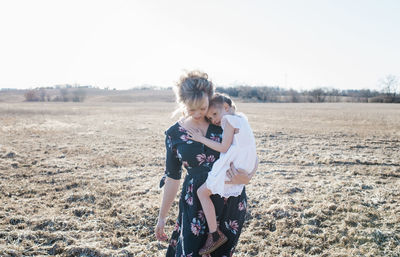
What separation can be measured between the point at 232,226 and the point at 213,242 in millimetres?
209

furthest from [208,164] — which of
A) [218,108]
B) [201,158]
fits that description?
[218,108]

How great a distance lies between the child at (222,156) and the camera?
2107 mm

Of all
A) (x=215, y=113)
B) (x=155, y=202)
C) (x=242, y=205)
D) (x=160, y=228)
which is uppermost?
(x=215, y=113)

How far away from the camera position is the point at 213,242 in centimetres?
216

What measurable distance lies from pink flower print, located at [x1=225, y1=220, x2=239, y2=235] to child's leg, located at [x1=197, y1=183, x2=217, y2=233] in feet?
0.49

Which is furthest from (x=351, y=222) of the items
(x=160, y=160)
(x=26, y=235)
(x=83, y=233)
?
(x=160, y=160)

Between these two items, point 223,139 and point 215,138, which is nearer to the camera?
point 223,139

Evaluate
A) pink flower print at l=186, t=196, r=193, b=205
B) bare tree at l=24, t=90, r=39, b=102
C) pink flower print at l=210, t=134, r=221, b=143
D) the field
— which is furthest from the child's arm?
bare tree at l=24, t=90, r=39, b=102

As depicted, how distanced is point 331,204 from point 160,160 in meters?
5.46

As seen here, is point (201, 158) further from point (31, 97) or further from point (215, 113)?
point (31, 97)

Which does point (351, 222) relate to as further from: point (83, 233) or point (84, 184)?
point (84, 184)

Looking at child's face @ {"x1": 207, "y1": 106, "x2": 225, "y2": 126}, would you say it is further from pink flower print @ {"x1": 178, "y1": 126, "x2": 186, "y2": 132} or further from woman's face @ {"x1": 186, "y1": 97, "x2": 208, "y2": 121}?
pink flower print @ {"x1": 178, "y1": 126, "x2": 186, "y2": 132}

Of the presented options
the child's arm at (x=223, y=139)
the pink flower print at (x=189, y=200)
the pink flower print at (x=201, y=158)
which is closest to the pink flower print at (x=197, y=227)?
the pink flower print at (x=189, y=200)

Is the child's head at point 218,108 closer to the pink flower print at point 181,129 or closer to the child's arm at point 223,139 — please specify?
the child's arm at point 223,139
